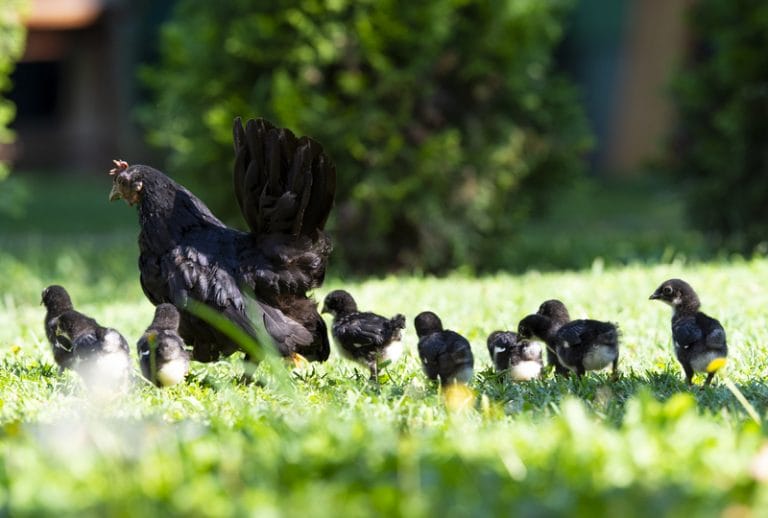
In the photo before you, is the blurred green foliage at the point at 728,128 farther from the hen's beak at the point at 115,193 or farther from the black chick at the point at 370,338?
the hen's beak at the point at 115,193

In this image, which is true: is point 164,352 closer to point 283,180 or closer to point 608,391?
point 283,180

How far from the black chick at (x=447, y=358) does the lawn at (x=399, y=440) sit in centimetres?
10

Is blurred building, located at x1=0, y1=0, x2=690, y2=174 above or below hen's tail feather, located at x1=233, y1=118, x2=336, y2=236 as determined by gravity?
above

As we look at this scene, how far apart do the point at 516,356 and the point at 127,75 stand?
18.4 meters

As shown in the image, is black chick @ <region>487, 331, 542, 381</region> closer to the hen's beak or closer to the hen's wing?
the hen's wing

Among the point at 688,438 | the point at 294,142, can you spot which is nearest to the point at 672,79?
the point at 294,142

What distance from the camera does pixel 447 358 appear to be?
470 cm

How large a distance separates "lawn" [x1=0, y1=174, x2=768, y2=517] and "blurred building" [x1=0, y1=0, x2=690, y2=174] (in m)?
11.7

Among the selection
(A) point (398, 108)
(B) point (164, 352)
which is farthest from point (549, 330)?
(A) point (398, 108)

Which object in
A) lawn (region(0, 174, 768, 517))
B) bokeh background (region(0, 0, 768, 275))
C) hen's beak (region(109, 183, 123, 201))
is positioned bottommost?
lawn (region(0, 174, 768, 517))

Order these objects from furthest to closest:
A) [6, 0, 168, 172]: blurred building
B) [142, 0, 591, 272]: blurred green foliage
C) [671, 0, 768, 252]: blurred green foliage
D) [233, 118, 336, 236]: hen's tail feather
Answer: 1. [6, 0, 168, 172]: blurred building
2. [671, 0, 768, 252]: blurred green foliage
3. [142, 0, 591, 272]: blurred green foliage
4. [233, 118, 336, 236]: hen's tail feather

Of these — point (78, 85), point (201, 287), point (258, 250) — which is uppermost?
point (78, 85)

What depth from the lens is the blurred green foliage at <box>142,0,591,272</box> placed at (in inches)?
371

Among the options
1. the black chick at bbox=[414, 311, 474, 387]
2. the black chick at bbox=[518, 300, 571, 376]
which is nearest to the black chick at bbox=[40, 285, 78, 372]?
the black chick at bbox=[414, 311, 474, 387]
